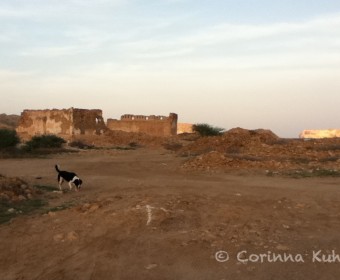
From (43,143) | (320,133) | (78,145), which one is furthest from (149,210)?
(320,133)

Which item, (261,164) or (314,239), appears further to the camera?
(261,164)

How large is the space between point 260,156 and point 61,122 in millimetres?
16400

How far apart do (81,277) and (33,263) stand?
89 cm

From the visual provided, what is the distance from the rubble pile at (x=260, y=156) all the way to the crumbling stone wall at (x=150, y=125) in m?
13.4

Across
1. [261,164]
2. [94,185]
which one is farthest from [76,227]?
[261,164]

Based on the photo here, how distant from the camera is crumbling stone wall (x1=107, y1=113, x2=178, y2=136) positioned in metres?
35.7

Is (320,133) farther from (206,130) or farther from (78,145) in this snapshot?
(78,145)

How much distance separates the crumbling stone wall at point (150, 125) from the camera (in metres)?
35.7

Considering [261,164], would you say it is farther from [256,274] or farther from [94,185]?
[256,274]

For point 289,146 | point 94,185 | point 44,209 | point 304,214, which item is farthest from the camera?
point 289,146

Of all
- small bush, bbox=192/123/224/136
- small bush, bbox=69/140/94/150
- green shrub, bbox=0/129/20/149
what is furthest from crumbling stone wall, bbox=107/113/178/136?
green shrub, bbox=0/129/20/149

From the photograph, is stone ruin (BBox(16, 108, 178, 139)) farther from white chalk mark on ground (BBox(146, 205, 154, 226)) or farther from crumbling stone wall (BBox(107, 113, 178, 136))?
white chalk mark on ground (BBox(146, 205, 154, 226))

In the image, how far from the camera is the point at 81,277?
16.2 feet

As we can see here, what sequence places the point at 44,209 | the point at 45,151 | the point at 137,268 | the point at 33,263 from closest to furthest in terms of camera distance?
1. the point at 137,268
2. the point at 33,263
3. the point at 44,209
4. the point at 45,151
